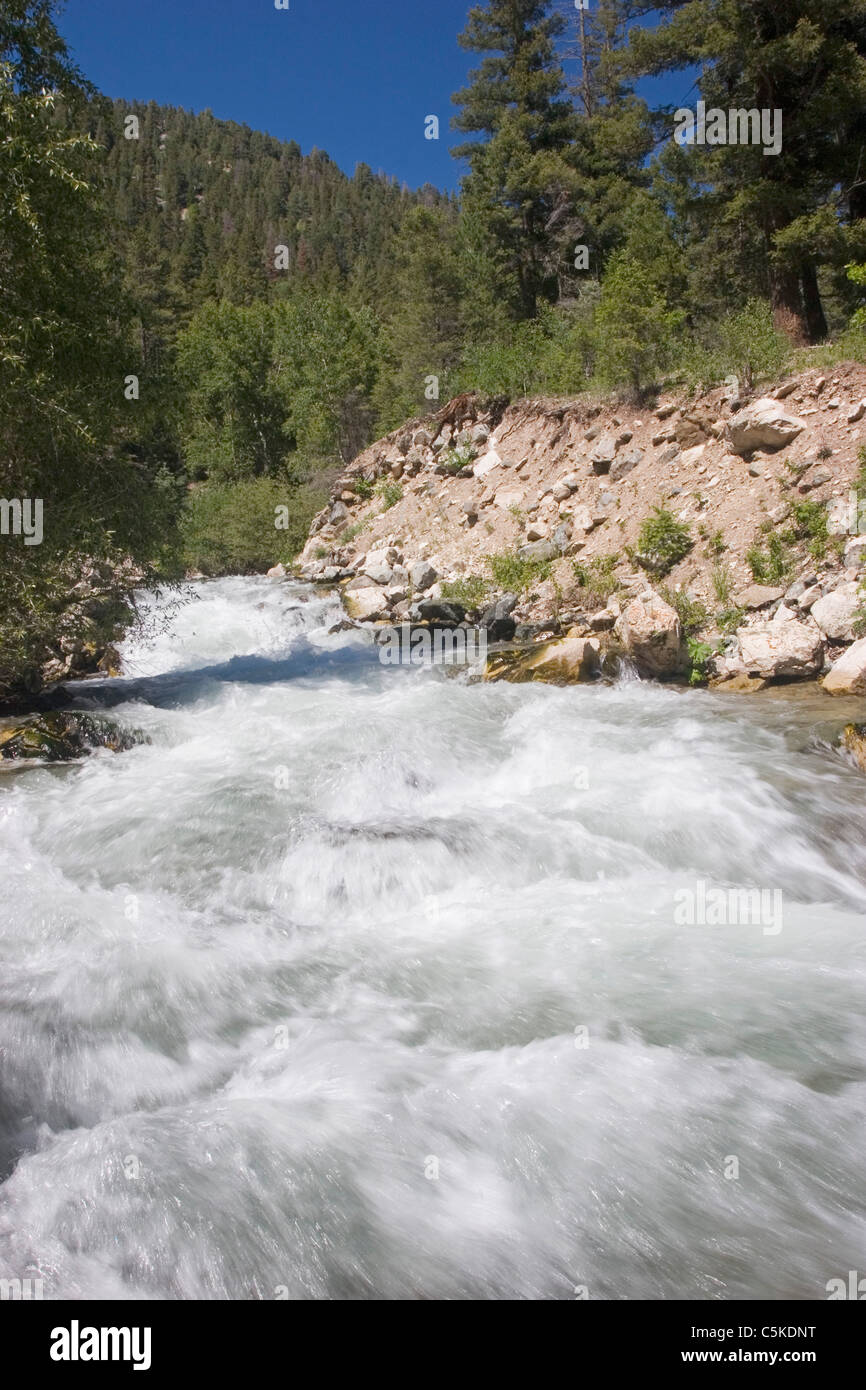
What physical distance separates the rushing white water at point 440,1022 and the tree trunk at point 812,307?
35.4 ft

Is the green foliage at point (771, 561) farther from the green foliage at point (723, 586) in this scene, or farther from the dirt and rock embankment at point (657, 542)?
the green foliage at point (723, 586)

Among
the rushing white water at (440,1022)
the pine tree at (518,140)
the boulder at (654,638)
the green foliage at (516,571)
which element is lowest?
the rushing white water at (440,1022)

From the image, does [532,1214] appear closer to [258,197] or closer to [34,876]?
[34,876]

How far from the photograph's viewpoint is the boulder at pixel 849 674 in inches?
361

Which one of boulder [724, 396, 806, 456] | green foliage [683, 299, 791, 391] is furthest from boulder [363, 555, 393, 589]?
boulder [724, 396, 806, 456]

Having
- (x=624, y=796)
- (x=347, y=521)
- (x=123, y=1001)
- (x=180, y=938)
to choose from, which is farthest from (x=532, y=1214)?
(x=347, y=521)

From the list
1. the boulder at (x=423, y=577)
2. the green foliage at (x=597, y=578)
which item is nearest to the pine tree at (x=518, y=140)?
the boulder at (x=423, y=577)

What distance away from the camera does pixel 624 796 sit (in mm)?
7652

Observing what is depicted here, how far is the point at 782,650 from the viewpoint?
10.2 metres

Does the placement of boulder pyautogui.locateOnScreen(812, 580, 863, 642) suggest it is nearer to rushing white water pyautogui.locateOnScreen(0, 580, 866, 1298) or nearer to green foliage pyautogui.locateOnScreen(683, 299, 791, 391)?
rushing white water pyautogui.locateOnScreen(0, 580, 866, 1298)

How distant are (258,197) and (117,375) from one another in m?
129

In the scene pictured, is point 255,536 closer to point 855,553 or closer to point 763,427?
point 763,427

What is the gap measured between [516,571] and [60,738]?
9.22 metres

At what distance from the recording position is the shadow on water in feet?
39.0
